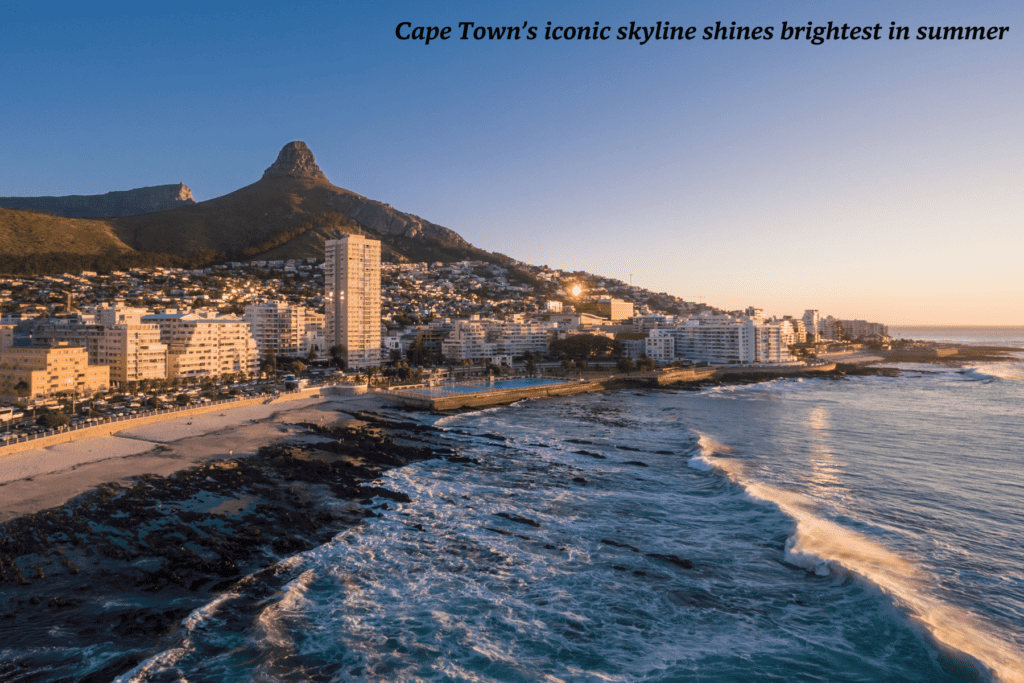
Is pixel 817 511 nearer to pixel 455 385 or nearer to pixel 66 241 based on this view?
pixel 455 385

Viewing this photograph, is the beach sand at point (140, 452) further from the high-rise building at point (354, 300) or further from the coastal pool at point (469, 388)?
the high-rise building at point (354, 300)

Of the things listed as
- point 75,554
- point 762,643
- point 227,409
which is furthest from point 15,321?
point 762,643

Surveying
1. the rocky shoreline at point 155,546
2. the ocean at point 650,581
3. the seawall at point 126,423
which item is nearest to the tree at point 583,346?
the seawall at point 126,423

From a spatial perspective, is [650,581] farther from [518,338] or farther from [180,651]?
[518,338]

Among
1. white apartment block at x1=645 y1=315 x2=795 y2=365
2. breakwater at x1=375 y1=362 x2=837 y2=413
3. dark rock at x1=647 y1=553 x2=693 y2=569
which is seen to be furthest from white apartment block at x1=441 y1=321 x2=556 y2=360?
dark rock at x1=647 y1=553 x2=693 y2=569

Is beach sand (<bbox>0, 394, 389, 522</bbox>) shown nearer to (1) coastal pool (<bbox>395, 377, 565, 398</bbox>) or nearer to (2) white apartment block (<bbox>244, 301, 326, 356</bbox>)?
(1) coastal pool (<bbox>395, 377, 565, 398</bbox>)

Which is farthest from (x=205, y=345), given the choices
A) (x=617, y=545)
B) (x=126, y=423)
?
(x=617, y=545)
